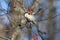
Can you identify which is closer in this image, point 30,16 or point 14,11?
point 30,16

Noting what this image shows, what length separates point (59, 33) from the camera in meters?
8.23

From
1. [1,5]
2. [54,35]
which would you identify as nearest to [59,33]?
[54,35]

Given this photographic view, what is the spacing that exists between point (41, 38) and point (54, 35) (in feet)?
13.8

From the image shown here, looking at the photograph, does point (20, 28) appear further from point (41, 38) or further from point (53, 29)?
point (53, 29)

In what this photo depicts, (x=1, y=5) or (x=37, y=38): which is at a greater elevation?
(x=1, y=5)

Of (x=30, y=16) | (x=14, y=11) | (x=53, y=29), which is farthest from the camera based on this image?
(x=53, y=29)

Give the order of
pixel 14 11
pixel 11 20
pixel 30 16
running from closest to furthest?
pixel 30 16 < pixel 11 20 < pixel 14 11

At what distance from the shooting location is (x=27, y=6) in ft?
12.9

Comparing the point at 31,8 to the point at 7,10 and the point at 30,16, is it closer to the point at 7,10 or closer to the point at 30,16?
the point at 30,16

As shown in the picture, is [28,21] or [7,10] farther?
[7,10]

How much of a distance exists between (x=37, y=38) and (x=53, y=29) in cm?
404

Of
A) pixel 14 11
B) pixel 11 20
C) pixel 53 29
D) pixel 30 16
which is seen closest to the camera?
pixel 30 16

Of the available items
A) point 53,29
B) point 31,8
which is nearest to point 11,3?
point 31,8

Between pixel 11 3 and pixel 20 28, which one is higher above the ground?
pixel 11 3
